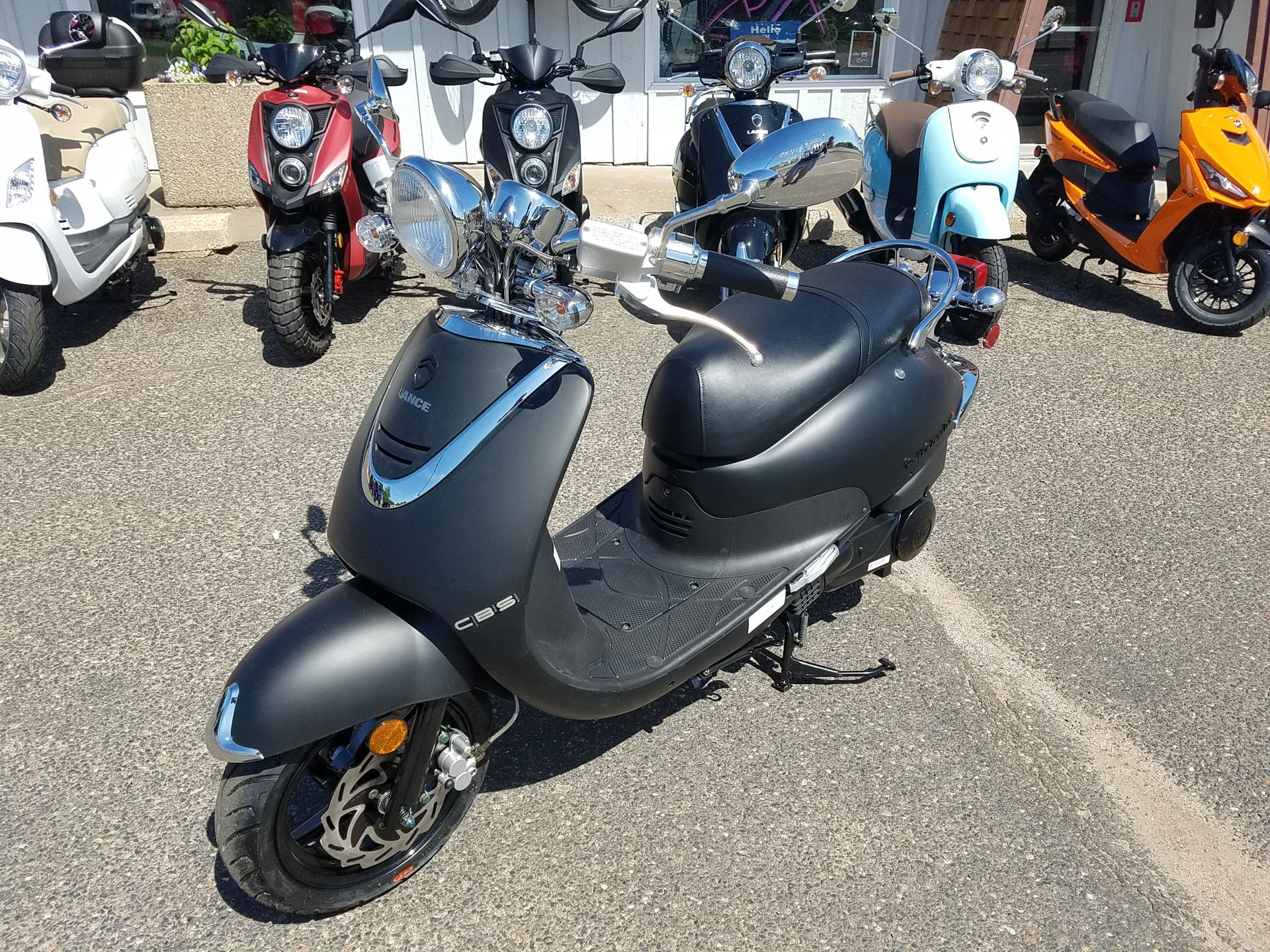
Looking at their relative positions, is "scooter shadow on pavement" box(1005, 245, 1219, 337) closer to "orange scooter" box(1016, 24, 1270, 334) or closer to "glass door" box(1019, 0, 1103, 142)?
"orange scooter" box(1016, 24, 1270, 334)

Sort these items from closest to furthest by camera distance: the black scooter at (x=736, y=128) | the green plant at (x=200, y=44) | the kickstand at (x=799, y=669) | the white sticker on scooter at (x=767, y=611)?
the white sticker on scooter at (x=767, y=611)
the kickstand at (x=799, y=669)
the black scooter at (x=736, y=128)
the green plant at (x=200, y=44)

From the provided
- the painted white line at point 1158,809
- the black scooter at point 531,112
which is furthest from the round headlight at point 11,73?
the painted white line at point 1158,809

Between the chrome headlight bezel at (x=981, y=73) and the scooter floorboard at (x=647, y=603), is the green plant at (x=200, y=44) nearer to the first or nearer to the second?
the chrome headlight bezel at (x=981, y=73)

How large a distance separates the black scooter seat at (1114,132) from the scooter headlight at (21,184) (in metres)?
5.36

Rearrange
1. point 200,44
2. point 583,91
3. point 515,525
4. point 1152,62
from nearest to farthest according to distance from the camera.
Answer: point 515,525
point 200,44
point 583,91
point 1152,62

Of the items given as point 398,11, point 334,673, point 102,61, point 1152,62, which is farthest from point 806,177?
point 1152,62

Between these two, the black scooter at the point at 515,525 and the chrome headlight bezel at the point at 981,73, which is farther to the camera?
the chrome headlight bezel at the point at 981,73

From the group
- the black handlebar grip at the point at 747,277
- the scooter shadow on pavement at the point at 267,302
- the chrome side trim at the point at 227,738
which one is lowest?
the scooter shadow on pavement at the point at 267,302

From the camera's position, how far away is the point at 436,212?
5.88 feet

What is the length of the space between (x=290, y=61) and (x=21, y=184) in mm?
1297

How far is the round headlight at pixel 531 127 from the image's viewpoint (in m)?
5.11

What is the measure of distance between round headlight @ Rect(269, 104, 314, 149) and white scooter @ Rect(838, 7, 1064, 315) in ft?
9.78

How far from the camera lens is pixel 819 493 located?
8.11 feet

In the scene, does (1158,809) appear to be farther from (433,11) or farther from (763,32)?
(763,32)
